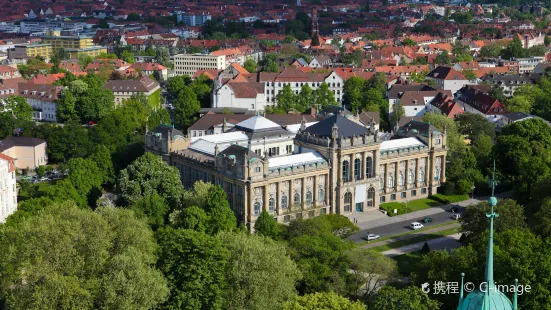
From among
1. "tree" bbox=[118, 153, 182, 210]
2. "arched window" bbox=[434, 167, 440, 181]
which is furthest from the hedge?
"tree" bbox=[118, 153, 182, 210]

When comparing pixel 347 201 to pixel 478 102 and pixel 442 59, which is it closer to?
pixel 478 102

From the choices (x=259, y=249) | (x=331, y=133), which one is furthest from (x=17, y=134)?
(x=259, y=249)

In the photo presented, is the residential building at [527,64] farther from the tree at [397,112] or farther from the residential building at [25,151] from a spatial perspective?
the residential building at [25,151]

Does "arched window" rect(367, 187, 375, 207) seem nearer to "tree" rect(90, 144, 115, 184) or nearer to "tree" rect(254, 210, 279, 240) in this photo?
"tree" rect(254, 210, 279, 240)

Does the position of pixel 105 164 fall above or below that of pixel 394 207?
above

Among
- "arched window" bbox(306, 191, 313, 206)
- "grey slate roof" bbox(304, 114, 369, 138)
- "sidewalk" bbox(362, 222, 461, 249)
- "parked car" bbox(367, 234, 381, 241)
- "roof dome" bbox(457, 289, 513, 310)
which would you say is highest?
"roof dome" bbox(457, 289, 513, 310)

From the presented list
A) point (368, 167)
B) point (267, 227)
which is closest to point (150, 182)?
point (267, 227)
